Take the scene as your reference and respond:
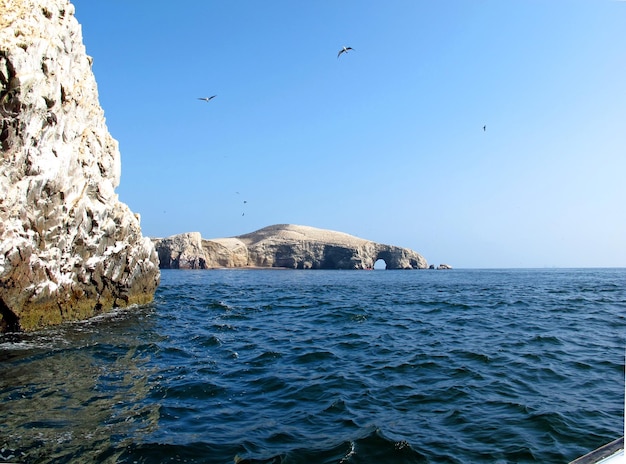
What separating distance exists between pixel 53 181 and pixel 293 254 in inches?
4217

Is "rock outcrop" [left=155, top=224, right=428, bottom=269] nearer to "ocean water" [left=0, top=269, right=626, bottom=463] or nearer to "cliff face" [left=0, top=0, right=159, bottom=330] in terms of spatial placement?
"cliff face" [left=0, top=0, right=159, bottom=330]

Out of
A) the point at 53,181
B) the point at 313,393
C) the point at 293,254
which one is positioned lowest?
the point at 313,393

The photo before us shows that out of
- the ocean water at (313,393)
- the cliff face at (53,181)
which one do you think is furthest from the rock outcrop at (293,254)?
the ocean water at (313,393)

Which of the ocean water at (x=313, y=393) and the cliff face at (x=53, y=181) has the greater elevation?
the cliff face at (x=53, y=181)

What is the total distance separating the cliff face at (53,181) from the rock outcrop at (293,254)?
299 ft

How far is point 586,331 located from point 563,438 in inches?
420

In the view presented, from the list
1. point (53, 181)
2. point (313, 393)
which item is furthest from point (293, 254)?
point (313, 393)

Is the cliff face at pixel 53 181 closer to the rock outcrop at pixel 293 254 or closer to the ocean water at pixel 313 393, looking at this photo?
the ocean water at pixel 313 393

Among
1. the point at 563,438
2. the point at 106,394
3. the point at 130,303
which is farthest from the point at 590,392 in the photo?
the point at 130,303

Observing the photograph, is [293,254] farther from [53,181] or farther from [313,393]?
[313,393]

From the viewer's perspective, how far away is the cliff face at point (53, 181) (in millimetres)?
13109

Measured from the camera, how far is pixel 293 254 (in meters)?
122

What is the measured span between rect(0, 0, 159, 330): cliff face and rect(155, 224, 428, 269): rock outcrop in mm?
91175

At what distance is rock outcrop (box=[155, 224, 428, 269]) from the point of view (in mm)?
110688
